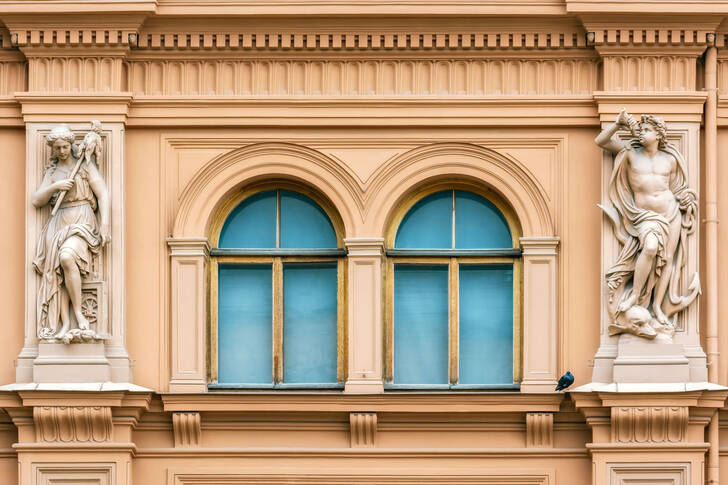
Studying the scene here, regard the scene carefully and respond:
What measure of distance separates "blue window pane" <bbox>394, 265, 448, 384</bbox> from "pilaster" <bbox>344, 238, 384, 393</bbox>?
0.41 metres

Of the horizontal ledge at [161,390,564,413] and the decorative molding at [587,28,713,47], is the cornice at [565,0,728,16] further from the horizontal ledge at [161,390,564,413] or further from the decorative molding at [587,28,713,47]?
the horizontal ledge at [161,390,564,413]

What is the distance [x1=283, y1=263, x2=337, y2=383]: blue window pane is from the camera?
1353 inches

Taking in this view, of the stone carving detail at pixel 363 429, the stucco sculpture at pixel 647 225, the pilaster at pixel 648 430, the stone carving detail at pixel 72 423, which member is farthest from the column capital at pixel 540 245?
the stone carving detail at pixel 72 423

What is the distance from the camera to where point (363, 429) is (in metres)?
33.7

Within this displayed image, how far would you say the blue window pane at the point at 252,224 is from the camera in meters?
34.7

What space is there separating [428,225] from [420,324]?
120 cm

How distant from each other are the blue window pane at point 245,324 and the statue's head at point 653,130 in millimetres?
4748

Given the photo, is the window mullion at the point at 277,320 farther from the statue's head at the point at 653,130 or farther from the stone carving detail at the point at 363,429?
the statue's head at the point at 653,130

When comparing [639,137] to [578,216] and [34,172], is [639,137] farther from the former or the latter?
[34,172]

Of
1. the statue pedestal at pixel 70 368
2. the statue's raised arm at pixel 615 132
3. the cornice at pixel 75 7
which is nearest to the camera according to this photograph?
the statue pedestal at pixel 70 368

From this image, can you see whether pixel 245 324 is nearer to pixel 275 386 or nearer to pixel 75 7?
pixel 275 386

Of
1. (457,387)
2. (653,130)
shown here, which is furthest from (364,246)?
(653,130)

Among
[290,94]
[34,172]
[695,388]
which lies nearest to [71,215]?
[34,172]

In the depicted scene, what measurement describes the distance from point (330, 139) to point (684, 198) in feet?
14.0
